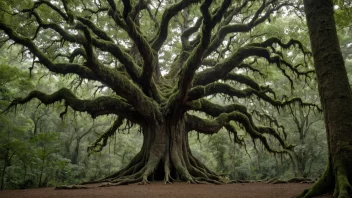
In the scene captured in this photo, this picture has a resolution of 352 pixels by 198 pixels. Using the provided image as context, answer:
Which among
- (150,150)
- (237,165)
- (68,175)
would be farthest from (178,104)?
(237,165)

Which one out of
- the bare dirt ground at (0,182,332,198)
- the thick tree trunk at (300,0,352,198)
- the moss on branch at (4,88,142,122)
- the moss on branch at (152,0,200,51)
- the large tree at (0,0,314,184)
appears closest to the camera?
the thick tree trunk at (300,0,352,198)

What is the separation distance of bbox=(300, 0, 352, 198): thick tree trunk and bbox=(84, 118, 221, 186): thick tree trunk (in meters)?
5.43

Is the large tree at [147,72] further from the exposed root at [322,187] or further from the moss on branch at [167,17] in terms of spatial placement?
the exposed root at [322,187]

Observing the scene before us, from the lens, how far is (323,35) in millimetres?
4129

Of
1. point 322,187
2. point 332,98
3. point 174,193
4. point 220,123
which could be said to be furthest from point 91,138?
point 332,98

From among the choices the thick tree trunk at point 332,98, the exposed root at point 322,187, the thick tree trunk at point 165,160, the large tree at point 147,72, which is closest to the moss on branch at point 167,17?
the large tree at point 147,72

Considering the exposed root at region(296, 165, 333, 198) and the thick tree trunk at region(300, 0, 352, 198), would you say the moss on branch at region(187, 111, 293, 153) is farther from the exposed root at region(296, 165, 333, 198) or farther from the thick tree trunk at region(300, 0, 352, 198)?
the exposed root at region(296, 165, 333, 198)

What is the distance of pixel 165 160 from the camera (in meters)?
9.64

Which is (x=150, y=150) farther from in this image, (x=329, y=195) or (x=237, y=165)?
(x=237, y=165)

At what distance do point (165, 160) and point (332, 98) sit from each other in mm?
6876

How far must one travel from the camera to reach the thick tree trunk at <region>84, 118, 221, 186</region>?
900 cm

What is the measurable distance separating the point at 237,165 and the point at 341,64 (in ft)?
77.7

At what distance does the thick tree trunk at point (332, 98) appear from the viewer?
141 inches

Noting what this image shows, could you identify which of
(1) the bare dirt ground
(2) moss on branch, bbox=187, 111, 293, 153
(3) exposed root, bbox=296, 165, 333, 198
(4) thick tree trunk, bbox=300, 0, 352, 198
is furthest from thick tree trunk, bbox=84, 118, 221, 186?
(4) thick tree trunk, bbox=300, 0, 352, 198
